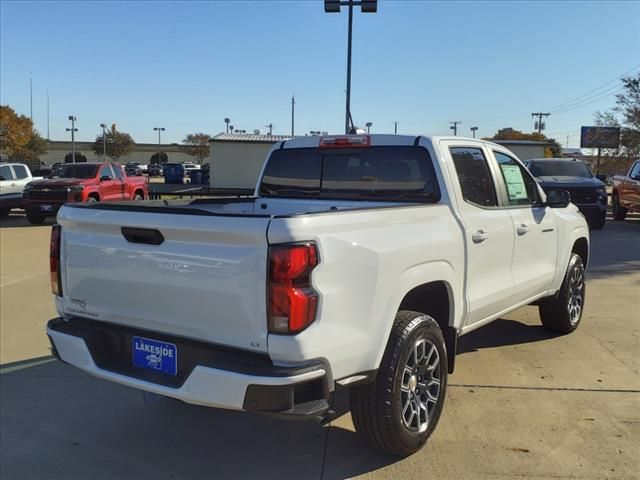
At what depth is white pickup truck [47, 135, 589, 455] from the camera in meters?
2.70

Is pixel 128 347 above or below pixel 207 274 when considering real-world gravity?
below

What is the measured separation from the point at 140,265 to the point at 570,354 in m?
4.07

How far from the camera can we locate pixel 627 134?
3119 centimetres

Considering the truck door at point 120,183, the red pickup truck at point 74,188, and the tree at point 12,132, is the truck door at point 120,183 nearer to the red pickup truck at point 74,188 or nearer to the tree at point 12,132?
the red pickup truck at point 74,188

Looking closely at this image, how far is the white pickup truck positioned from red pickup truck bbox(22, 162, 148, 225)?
13.1 m

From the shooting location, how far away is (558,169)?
15789 mm

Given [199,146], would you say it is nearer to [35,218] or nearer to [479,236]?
[35,218]

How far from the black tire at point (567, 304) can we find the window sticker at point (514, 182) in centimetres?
122

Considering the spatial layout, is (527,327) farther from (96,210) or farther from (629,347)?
(96,210)

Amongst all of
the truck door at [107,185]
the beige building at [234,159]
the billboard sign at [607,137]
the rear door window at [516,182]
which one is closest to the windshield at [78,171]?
the truck door at [107,185]

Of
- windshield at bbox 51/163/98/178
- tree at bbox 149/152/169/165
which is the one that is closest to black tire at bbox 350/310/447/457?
windshield at bbox 51/163/98/178

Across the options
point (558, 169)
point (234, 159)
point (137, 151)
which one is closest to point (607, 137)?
point (558, 169)

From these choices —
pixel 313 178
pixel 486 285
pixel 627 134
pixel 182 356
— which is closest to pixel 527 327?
pixel 486 285

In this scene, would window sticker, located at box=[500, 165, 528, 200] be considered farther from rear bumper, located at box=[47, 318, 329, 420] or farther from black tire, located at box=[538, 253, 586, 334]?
rear bumper, located at box=[47, 318, 329, 420]
